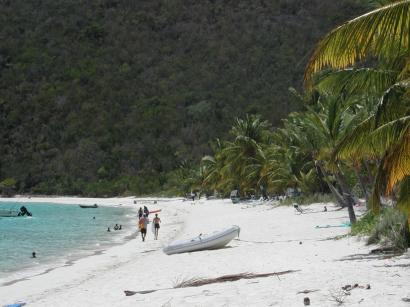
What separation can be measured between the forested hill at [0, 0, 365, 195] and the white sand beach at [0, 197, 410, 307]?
60.1 meters

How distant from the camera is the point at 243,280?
8812 millimetres

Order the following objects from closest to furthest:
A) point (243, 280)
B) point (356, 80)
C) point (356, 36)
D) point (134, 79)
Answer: point (356, 36)
point (356, 80)
point (243, 280)
point (134, 79)

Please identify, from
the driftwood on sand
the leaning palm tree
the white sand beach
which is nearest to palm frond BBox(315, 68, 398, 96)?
the leaning palm tree

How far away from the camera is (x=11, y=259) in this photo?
18953mm

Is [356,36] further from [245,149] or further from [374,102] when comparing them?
[245,149]

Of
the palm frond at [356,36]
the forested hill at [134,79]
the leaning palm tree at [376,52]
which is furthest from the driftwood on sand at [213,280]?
the forested hill at [134,79]

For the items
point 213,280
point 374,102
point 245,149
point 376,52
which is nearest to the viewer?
point 376,52

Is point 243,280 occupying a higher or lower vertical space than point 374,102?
lower

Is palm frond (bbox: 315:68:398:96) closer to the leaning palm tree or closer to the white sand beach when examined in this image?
the leaning palm tree

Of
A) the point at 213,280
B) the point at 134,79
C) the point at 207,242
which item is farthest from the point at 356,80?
the point at 134,79

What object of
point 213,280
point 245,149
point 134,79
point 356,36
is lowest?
point 213,280

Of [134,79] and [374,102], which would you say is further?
[134,79]

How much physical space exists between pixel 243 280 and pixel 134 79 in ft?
379

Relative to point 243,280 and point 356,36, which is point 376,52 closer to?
point 356,36
